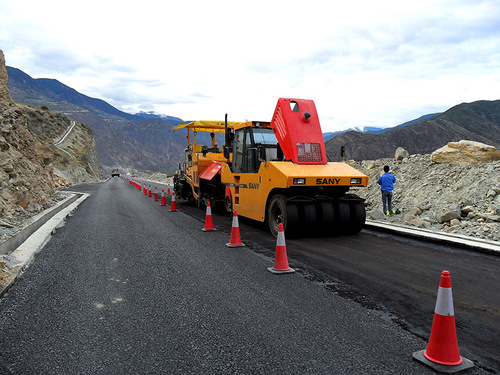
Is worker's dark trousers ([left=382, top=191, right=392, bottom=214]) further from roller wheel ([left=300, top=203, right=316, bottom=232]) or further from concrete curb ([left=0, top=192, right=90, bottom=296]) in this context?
concrete curb ([left=0, top=192, right=90, bottom=296])

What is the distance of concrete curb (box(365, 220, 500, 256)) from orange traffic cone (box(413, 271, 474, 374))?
474 cm

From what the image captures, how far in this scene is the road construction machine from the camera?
329 inches

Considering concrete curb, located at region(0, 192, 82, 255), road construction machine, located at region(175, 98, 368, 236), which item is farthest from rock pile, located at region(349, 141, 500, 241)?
concrete curb, located at region(0, 192, 82, 255)

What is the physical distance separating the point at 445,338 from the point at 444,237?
573cm

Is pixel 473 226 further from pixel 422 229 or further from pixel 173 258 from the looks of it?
pixel 173 258

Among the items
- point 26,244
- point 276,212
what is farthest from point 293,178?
point 26,244

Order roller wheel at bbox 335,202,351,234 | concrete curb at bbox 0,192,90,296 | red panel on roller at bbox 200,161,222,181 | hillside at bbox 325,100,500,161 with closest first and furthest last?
1. concrete curb at bbox 0,192,90,296
2. roller wheel at bbox 335,202,351,234
3. red panel on roller at bbox 200,161,222,181
4. hillside at bbox 325,100,500,161

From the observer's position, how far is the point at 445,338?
3076mm

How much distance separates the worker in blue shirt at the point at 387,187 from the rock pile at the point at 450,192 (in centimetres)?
34

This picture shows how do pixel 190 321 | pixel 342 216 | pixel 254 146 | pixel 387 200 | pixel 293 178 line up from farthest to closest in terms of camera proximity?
pixel 387 200
pixel 254 146
pixel 342 216
pixel 293 178
pixel 190 321

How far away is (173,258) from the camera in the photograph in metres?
6.77

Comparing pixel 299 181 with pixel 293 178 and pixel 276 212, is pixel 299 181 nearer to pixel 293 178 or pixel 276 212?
pixel 293 178

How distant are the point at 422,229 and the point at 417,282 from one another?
443 cm

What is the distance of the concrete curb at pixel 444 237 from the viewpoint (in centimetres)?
723
